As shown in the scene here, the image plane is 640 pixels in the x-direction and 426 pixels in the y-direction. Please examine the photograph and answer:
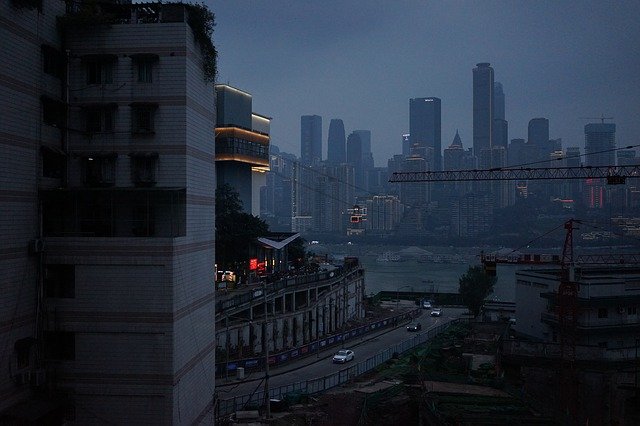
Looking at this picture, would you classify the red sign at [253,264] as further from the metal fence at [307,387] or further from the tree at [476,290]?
the tree at [476,290]

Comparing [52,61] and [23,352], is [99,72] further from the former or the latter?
[23,352]

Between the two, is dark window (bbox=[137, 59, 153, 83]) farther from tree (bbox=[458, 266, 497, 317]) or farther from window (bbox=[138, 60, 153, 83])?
tree (bbox=[458, 266, 497, 317])

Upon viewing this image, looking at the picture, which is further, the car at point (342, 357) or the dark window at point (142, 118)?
the car at point (342, 357)

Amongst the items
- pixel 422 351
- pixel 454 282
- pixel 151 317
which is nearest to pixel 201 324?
pixel 151 317

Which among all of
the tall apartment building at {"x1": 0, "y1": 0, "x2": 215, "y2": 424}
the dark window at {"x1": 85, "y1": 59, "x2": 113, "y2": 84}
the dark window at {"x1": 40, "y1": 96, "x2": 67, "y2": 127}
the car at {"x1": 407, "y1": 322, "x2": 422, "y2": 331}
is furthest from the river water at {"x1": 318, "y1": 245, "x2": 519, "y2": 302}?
the dark window at {"x1": 40, "y1": 96, "x2": 67, "y2": 127}

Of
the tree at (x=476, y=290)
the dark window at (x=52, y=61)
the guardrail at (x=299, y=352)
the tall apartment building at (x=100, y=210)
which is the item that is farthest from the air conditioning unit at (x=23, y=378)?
the tree at (x=476, y=290)

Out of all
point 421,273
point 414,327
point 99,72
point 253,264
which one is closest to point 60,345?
point 99,72
